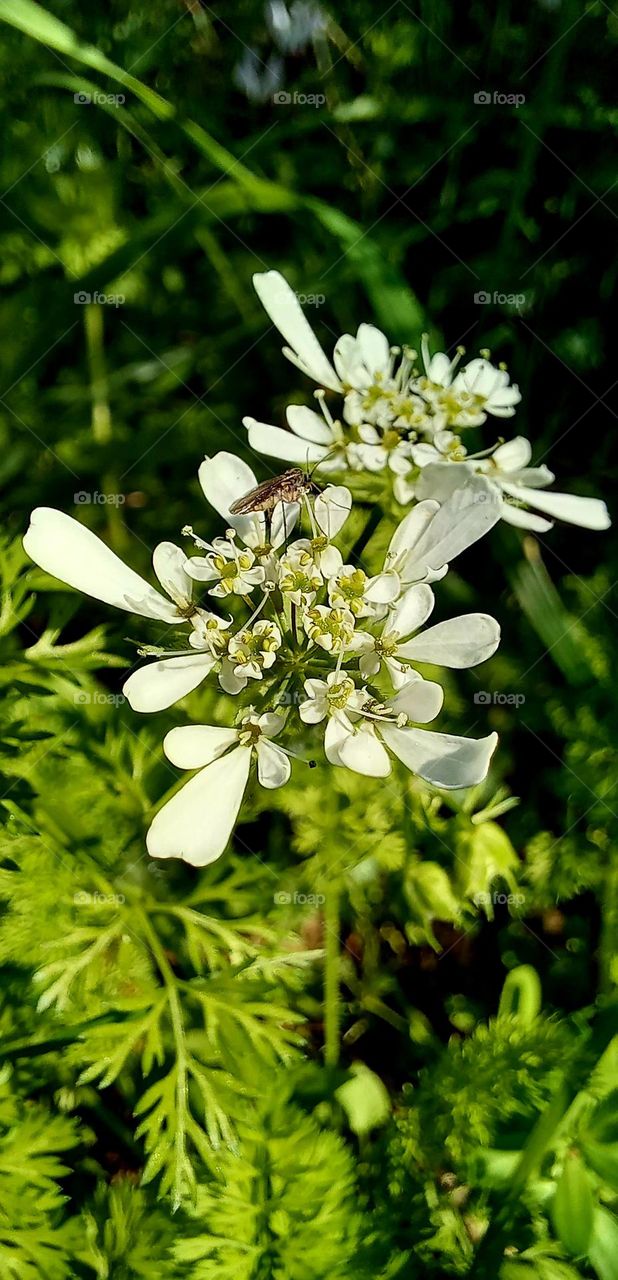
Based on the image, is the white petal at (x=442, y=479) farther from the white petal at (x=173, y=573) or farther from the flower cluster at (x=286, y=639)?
the white petal at (x=173, y=573)

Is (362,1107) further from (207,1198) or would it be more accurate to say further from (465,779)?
(465,779)

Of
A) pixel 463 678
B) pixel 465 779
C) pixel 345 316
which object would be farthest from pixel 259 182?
pixel 465 779

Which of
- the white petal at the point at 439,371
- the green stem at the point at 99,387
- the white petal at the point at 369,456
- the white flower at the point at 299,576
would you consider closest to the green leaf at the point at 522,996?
the white flower at the point at 299,576

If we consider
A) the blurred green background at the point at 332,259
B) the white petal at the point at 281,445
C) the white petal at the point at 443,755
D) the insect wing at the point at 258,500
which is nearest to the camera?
the white petal at the point at 443,755

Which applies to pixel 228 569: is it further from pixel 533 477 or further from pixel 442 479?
pixel 533 477

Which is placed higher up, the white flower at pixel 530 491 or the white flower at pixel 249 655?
the white flower at pixel 530 491
